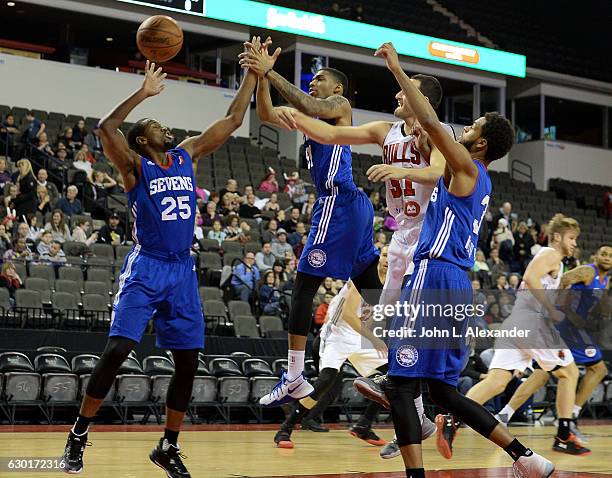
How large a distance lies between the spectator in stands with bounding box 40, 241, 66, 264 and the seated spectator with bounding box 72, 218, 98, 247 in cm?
85

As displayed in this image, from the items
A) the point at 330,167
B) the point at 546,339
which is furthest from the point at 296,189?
the point at 330,167

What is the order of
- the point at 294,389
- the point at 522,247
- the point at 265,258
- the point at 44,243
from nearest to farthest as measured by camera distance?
the point at 294,389 → the point at 44,243 → the point at 265,258 → the point at 522,247

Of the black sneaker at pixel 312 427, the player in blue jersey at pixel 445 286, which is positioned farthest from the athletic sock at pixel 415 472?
the black sneaker at pixel 312 427

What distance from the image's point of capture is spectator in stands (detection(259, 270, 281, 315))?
14398 mm

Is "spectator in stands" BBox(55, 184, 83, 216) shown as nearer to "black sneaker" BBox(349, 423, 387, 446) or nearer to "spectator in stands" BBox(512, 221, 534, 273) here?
"black sneaker" BBox(349, 423, 387, 446)

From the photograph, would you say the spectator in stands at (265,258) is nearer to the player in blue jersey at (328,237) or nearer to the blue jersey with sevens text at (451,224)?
the player in blue jersey at (328,237)

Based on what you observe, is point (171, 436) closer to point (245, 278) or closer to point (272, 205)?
point (245, 278)

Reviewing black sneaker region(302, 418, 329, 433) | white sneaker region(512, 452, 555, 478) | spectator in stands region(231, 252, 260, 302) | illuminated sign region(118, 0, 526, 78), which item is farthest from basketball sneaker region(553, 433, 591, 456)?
illuminated sign region(118, 0, 526, 78)

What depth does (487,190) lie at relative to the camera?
579 cm

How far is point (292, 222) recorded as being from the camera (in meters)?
17.6

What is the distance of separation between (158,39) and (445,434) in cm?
354

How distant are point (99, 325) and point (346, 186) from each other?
6641mm

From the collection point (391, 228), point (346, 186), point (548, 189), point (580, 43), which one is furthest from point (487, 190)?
point (580, 43)

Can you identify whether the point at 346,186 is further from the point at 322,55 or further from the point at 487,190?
the point at 322,55
